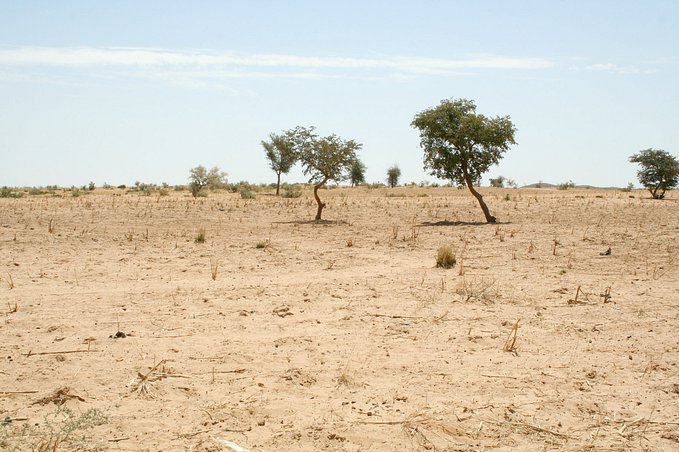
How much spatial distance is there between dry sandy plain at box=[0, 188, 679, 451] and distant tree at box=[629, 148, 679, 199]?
1031 inches

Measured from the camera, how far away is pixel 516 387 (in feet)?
23.2

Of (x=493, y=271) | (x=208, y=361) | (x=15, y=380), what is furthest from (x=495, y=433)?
(x=493, y=271)

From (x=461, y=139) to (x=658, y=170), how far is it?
2046 cm

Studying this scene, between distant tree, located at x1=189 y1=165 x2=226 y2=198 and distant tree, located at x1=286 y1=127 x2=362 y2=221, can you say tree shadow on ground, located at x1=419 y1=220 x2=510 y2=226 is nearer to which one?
distant tree, located at x1=286 y1=127 x2=362 y2=221

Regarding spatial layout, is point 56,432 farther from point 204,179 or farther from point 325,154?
point 204,179

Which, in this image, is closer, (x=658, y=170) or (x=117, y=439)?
(x=117, y=439)

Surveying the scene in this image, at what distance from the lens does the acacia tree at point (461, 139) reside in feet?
81.8

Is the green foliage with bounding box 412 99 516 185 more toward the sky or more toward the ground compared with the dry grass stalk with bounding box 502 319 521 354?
more toward the sky

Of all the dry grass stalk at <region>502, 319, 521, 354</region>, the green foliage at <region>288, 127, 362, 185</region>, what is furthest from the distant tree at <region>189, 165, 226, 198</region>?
the dry grass stalk at <region>502, 319, 521, 354</region>

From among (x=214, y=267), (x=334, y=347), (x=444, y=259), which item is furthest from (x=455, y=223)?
(x=334, y=347)

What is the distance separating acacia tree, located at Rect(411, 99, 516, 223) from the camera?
24.9 metres

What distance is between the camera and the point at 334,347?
8.30 meters

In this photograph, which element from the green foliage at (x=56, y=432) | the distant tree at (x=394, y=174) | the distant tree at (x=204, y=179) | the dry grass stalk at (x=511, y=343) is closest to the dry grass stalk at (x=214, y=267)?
the dry grass stalk at (x=511, y=343)

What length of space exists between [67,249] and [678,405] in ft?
42.6
